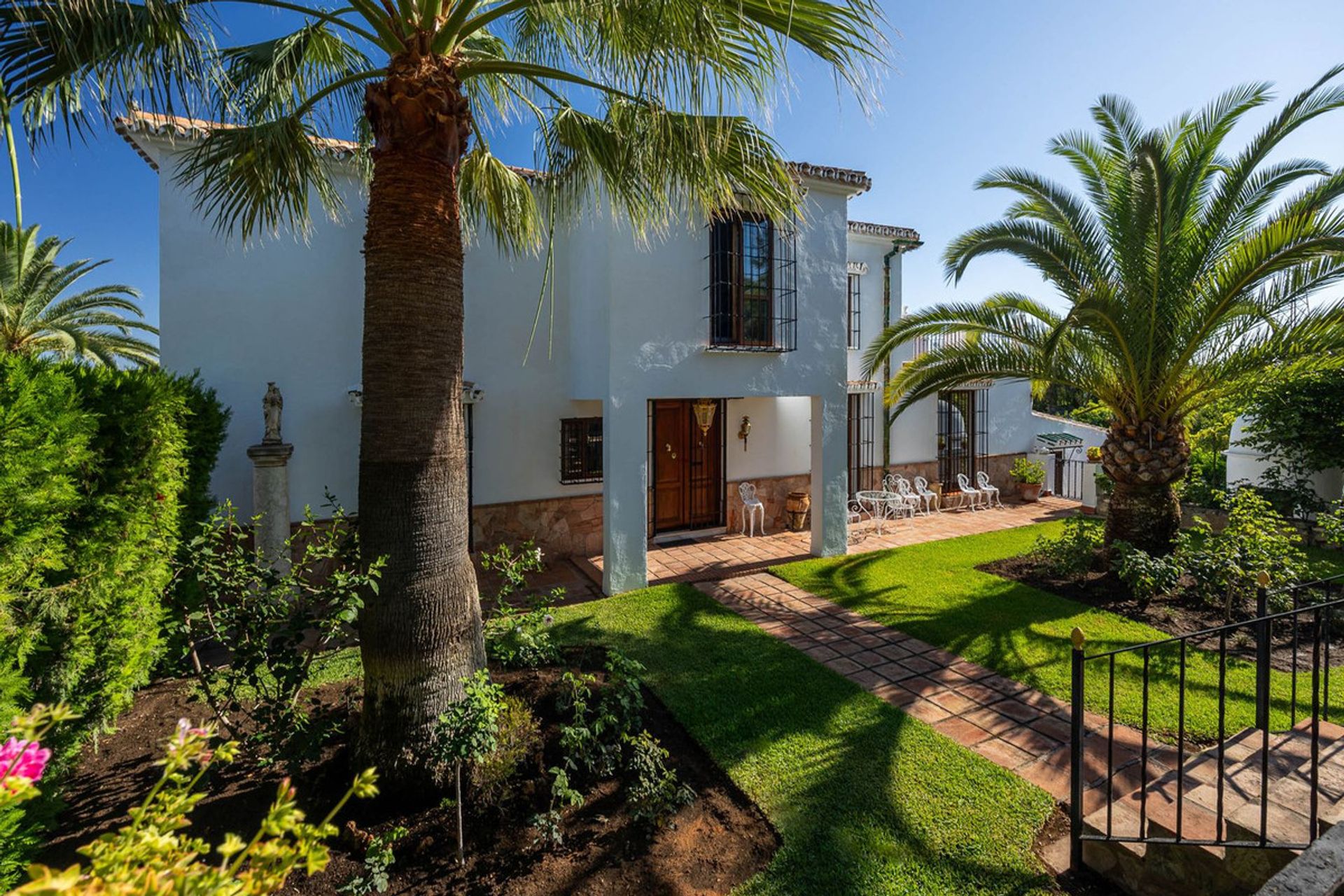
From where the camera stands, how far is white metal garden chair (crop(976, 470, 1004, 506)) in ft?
51.7

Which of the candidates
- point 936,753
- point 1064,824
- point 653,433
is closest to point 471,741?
point 936,753

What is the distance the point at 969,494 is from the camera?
1577cm

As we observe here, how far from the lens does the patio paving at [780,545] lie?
10328 mm

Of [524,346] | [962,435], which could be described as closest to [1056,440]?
[962,435]

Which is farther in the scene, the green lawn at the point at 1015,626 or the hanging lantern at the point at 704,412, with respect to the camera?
the hanging lantern at the point at 704,412

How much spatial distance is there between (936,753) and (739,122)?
226 inches

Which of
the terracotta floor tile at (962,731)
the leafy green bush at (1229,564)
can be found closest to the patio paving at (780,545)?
the leafy green bush at (1229,564)

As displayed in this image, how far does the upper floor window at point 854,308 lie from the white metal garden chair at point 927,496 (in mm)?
3961

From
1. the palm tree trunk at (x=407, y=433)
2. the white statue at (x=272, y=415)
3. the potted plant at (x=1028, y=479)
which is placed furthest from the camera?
the potted plant at (x=1028, y=479)

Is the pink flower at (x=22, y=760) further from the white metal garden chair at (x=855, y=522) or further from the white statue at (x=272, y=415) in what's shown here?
the white metal garden chair at (x=855, y=522)

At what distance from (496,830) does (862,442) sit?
13.2 m

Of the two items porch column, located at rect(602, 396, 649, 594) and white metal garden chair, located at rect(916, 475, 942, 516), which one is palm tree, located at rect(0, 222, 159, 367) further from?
white metal garden chair, located at rect(916, 475, 942, 516)

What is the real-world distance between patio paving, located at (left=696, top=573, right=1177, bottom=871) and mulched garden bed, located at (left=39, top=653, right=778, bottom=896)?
7.30ft

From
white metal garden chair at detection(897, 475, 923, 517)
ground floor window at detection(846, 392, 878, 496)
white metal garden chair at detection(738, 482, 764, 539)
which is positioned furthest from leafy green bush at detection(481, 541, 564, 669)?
ground floor window at detection(846, 392, 878, 496)
